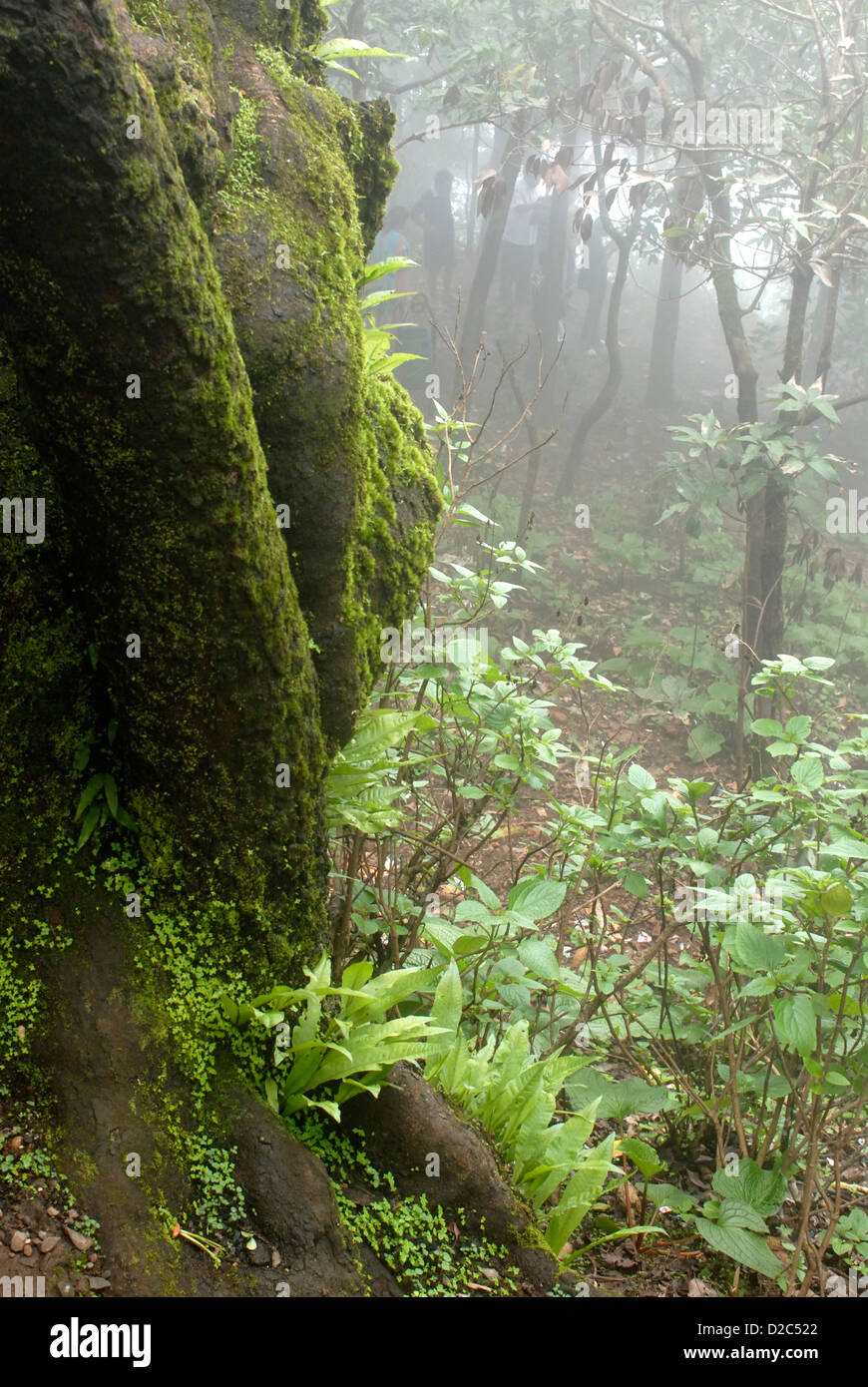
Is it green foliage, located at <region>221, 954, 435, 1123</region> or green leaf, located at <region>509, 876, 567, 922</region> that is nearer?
green foliage, located at <region>221, 954, 435, 1123</region>

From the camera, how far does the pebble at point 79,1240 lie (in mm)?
2215

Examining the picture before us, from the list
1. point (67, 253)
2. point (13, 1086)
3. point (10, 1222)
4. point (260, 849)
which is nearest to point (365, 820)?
point (260, 849)

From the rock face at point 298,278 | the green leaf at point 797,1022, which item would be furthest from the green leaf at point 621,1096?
the rock face at point 298,278

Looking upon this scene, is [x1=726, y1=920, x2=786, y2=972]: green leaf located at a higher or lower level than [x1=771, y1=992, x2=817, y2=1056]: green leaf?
higher

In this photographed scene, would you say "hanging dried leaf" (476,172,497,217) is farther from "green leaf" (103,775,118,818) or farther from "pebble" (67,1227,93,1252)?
"pebble" (67,1227,93,1252)

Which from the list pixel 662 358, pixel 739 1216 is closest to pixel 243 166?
pixel 739 1216

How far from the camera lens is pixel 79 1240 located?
2223mm

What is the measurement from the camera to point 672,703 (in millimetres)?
11086

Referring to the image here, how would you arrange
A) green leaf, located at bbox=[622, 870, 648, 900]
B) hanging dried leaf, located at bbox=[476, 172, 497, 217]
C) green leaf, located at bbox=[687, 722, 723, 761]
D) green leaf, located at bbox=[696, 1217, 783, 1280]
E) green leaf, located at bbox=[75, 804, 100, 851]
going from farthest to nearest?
1. hanging dried leaf, located at bbox=[476, 172, 497, 217]
2. green leaf, located at bbox=[687, 722, 723, 761]
3. green leaf, located at bbox=[622, 870, 648, 900]
4. green leaf, located at bbox=[696, 1217, 783, 1280]
5. green leaf, located at bbox=[75, 804, 100, 851]

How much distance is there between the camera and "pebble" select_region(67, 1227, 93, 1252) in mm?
2215

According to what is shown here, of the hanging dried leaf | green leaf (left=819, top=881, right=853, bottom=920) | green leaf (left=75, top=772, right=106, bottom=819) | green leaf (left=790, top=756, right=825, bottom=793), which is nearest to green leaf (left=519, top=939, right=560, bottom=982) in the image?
green leaf (left=819, top=881, right=853, bottom=920)
